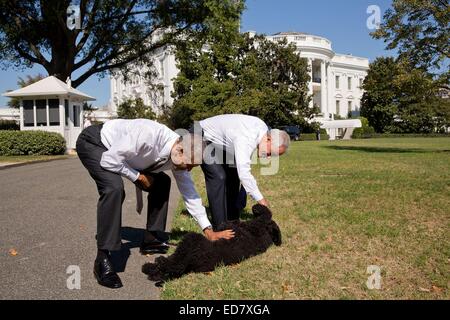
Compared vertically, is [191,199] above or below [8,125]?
below

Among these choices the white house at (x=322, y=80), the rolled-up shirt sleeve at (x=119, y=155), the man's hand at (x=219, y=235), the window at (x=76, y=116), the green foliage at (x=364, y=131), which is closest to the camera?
the rolled-up shirt sleeve at (x=119, y=155)

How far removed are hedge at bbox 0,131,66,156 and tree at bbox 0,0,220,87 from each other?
19.7ft

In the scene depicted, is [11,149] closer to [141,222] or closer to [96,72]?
[96,72]

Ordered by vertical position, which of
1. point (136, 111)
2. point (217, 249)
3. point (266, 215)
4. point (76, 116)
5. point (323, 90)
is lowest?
point (217, 249)

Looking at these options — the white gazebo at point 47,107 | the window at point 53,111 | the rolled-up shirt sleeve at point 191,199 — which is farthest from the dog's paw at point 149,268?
the window at point 53,111

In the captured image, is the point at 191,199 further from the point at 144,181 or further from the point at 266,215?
the point at 266,215

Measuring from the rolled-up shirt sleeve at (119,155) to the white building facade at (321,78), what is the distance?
1960 inches

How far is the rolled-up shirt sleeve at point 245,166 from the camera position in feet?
16.1

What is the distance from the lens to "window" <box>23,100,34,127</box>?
24.6 metres

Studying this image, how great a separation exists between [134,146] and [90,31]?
26.8m

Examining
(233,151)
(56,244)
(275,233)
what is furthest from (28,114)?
(275,233)

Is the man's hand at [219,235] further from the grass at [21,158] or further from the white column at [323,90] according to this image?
the white column at [323,90]

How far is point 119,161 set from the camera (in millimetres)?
4285
